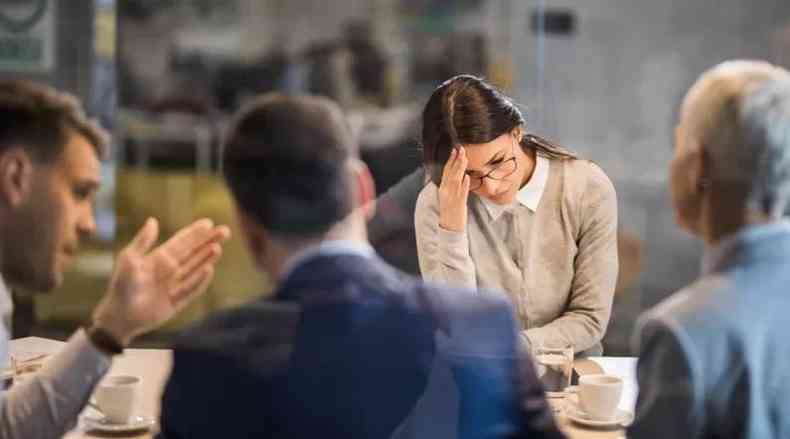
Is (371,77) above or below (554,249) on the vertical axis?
above

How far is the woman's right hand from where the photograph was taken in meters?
1.70

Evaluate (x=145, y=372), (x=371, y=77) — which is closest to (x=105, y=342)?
(x=145, y=372)

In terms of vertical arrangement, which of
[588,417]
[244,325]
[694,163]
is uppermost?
[694,163]

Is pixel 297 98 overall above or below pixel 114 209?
above

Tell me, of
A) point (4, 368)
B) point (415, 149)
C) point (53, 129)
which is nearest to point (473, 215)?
point (415, 149)

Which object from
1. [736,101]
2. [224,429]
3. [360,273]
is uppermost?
[736,101]

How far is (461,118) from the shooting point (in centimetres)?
170

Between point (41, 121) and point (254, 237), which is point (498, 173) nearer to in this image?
point (254, 237)

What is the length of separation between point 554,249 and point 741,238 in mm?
335

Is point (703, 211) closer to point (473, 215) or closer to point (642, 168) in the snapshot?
point (642, 168)

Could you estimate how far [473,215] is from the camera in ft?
5.65

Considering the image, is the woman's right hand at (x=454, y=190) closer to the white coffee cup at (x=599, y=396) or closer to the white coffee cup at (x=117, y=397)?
the white coffee cup at (x=599, y=396)

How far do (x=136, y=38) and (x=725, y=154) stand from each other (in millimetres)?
896

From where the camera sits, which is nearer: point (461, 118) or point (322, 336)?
point (322, 336)
